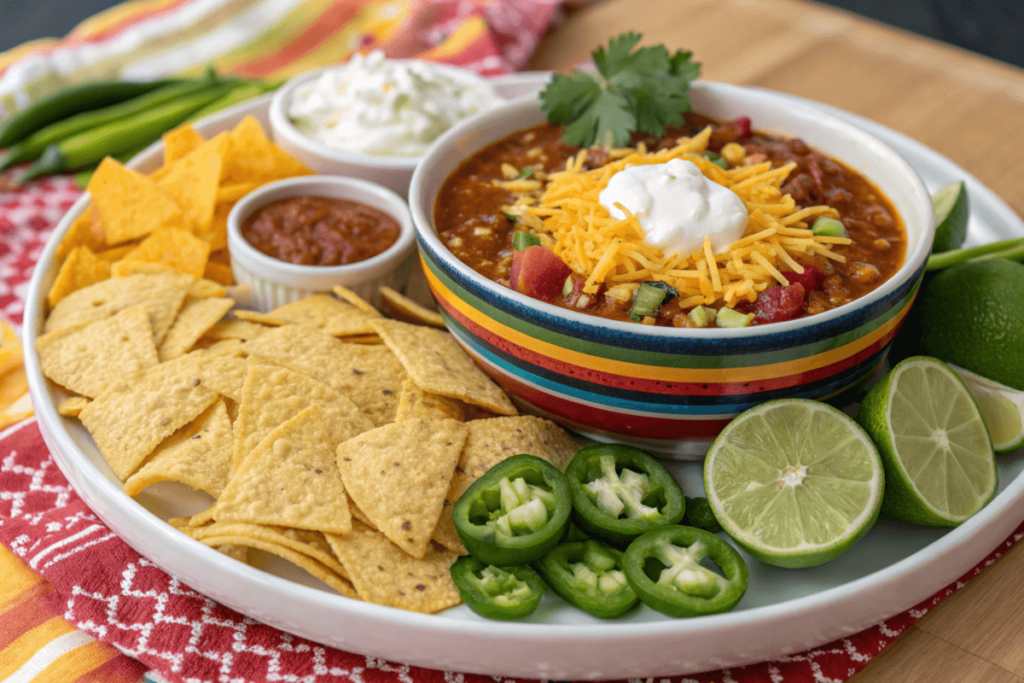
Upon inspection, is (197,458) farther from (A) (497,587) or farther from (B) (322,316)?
(A) (497,587)

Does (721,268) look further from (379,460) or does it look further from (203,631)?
(203,631)

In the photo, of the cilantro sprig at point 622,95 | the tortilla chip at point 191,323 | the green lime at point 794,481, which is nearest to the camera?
the green lime at point 794,481

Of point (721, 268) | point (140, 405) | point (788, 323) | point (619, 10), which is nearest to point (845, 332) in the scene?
point (788, 323)

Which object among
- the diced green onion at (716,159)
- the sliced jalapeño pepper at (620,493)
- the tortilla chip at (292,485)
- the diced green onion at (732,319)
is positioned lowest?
the sliced jalapeño pepper at (620,493)

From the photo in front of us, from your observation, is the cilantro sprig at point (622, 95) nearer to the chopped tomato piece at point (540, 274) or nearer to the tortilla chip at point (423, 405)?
the chopped tomato piece at point (540, 274)

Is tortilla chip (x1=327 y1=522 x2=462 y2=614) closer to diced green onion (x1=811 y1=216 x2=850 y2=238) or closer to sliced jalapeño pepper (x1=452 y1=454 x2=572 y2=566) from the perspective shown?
sliced jalapeño pepper (x1=452 y1=454 x2=572 y2=566)

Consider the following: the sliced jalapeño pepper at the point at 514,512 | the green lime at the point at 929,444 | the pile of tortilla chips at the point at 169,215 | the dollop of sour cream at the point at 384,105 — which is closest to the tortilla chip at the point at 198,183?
the pile of tortilla chips at the point at 169,215

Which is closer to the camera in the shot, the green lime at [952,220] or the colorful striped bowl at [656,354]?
the colorful striped bowl at [656,354]
